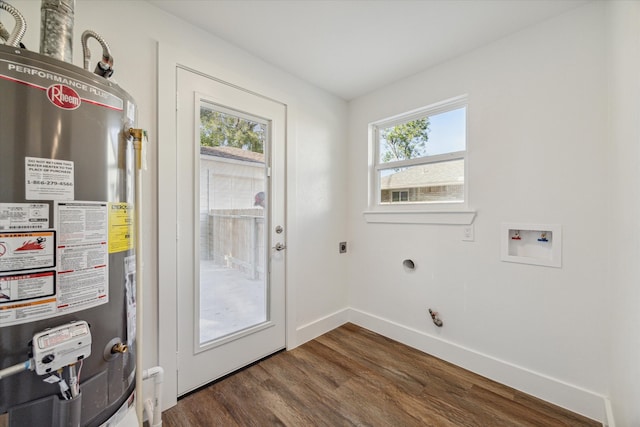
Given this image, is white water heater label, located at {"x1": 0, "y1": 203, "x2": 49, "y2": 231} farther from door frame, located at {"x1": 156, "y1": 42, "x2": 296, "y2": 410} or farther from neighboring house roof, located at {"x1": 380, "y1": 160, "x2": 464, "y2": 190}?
neighboring house roof, located at {"x1": 380, "y1": 160, "x2": 464, "y2": 190}

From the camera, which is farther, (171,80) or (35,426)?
(171,80)

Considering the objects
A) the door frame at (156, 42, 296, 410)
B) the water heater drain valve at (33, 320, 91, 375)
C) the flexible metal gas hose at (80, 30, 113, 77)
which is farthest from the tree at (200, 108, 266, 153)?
the water heater drain valve at (33, 320, 91, 375)

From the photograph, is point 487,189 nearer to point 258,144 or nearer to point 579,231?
point 579,231

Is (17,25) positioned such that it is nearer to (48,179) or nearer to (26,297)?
(48,179)

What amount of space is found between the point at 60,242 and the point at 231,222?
1240mm

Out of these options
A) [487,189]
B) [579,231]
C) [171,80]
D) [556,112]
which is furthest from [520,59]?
[171,80]

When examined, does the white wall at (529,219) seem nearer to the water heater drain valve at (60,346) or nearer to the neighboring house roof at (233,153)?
the neighboring house roof at (233,153)

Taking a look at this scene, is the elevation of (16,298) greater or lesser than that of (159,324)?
greater

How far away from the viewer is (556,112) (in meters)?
1.63

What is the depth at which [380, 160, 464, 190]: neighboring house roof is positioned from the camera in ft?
6.97

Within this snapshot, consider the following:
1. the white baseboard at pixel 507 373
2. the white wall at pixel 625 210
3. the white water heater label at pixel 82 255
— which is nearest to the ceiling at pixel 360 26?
the white wall at pixel 625 210

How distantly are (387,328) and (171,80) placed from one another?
Result: 263cm

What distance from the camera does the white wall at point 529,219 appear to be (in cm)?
152

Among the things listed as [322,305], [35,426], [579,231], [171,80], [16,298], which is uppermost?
[171,80]
